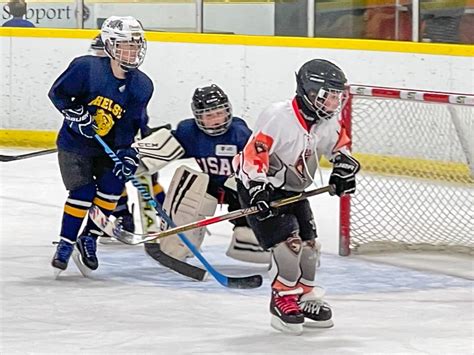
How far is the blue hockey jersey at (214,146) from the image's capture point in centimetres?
397

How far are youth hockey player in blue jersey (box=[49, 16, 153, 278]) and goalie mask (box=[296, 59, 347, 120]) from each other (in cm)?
85

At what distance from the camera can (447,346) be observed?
10.1 feet

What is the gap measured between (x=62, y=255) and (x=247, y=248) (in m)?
0.62

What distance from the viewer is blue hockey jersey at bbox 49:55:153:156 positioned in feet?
12.7

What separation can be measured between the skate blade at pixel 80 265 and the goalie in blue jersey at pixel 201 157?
0.91 feet

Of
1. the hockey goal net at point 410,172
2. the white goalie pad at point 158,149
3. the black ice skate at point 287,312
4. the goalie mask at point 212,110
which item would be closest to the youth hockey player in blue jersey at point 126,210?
the white goalie pad at point 158,149

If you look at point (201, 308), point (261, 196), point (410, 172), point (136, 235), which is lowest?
point (201, 308)

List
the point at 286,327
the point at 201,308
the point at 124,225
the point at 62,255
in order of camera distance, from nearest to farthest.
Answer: the point at 286,327, the point at 201,308, the point at 62,255, the point at 124,225

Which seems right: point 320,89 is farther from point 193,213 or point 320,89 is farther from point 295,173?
point 193,213

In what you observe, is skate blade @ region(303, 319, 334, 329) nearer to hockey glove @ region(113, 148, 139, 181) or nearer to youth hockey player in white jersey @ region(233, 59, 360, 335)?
youth hockey player in white jersey @ region(233, 59, 360, 335)

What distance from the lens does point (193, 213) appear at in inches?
156

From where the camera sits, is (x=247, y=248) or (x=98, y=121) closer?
(x=98, y=121)

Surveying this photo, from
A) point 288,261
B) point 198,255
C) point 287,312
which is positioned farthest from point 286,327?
point 198,255

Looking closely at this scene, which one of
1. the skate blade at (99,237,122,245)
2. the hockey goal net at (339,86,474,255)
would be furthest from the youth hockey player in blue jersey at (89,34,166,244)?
the hockey goal net at (339,86,474,255)
